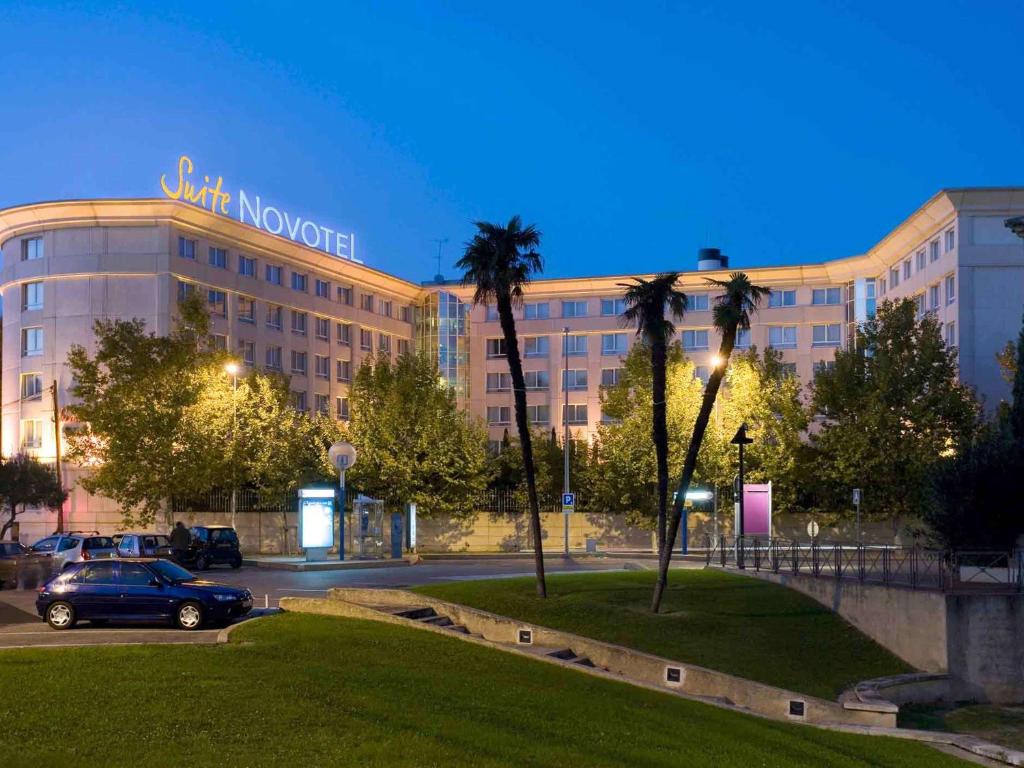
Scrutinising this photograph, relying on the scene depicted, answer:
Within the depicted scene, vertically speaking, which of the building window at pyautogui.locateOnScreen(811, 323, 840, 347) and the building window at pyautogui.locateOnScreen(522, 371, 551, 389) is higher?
the building window at pyautogui.locateOnScreen(811, 323, 840, 347)

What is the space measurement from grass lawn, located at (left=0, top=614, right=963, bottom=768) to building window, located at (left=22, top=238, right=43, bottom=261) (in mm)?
56849

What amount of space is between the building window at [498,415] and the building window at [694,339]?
1465cm

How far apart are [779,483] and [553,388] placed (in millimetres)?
36839

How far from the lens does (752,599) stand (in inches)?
1253

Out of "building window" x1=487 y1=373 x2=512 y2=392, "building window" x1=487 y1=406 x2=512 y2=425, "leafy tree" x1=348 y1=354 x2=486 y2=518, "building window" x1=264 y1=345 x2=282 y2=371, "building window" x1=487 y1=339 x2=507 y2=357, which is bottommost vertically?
"leafy tree" x1=348 y1=354 x2=486 y2=518

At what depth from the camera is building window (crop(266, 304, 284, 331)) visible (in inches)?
3268

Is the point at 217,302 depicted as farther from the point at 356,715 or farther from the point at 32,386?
the point at 356,715

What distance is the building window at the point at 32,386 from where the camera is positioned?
71812 millimetres

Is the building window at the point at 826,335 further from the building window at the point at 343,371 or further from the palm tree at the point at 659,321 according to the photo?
the palm tree at the point at 659,321

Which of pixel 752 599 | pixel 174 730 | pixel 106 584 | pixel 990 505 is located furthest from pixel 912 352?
pixel 174 730

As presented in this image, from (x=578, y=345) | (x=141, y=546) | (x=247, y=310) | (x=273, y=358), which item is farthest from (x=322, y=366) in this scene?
(x=141, y=546)

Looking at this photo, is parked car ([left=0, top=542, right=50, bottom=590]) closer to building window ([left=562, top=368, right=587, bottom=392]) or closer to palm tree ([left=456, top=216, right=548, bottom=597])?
palm tree ([left=456, top=216, right=548, bottom=597])

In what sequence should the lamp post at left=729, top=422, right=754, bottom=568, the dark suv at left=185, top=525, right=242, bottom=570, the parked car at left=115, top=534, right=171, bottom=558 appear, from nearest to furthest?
the lamp post at left=729, top=422, right=754, bottom=568
the parked car at left=115, top=534, right=171, bottom=558
the dark suv at left=185, top=525, right=242, bottom=570

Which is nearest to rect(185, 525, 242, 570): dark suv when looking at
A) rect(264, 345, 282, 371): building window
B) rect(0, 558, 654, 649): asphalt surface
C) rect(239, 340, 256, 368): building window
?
rect(0, 558, 654, 649): asphalt surface
